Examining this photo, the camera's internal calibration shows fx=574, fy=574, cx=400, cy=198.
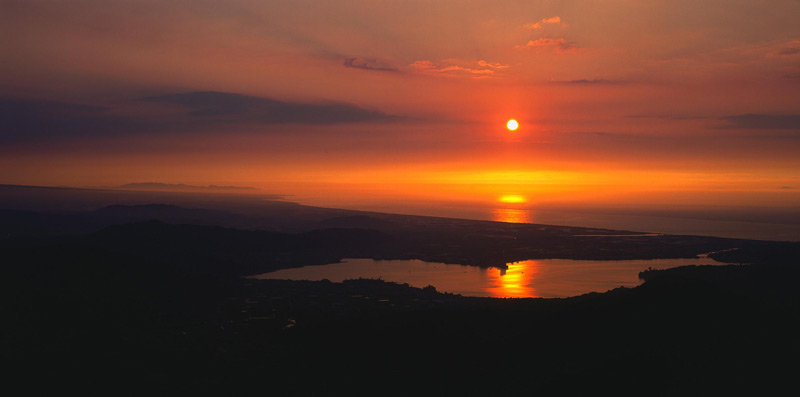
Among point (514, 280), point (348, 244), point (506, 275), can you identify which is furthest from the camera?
point (348, 244)

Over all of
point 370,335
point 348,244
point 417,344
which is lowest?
point 370,335

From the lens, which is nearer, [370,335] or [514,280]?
[370,335]

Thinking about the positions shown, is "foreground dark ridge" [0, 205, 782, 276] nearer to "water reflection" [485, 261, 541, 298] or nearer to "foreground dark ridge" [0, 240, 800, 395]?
"water reflection" [485, 261, 541, 298]

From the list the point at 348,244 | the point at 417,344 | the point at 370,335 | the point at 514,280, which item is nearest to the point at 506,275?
the point at 514,280

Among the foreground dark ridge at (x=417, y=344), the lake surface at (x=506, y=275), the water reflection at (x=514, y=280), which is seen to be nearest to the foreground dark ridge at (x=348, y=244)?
the lake surface at (x=506, y=275)

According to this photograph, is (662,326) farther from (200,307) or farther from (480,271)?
(480,271)

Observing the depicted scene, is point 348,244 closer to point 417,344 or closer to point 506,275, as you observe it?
point 506,275

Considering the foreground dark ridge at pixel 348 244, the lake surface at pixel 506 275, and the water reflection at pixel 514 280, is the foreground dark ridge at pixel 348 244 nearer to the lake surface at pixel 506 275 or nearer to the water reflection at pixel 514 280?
the lake surface at pixel 506 275

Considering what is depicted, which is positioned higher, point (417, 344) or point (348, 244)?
point (348, 244)

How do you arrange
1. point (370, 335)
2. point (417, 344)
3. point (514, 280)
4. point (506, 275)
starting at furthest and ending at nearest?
point (506, 275) → point (514, 280) → point (370, 335) → point (417, 344)
